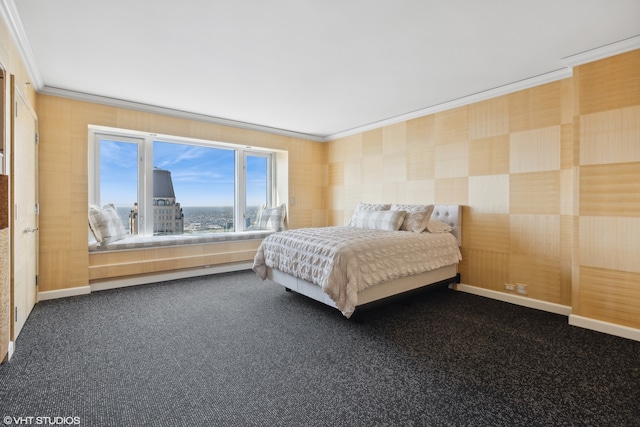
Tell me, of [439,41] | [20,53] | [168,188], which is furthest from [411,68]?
[168,188]

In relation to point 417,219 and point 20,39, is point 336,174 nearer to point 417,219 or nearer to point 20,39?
point 417,219

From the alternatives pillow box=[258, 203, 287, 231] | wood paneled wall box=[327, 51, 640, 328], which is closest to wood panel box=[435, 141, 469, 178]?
wood paneled wall box=[327, 51, 640, 328]

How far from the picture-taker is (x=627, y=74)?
261 centimetres

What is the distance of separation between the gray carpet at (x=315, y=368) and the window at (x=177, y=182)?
1.73m

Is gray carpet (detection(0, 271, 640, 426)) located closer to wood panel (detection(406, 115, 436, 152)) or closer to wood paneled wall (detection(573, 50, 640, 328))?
wood paneled wall (detection(573, 50, 640, 328))

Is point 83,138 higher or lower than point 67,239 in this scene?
higher

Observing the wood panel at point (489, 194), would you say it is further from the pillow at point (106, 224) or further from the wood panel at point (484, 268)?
the pillow at point (106, 224)

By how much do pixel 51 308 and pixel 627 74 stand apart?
20.2 ft

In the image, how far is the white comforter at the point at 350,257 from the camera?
8.98ft

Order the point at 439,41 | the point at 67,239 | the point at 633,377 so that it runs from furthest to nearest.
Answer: the point at 67,239, the point at 439,41, the point at 633,377

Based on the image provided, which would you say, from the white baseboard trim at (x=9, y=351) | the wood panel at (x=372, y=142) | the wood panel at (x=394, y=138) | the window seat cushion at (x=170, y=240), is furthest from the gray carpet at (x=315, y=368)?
the wood panel at (x=372, y=142)

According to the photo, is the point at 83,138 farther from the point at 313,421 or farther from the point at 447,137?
the point at 447,137

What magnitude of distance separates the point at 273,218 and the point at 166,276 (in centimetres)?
209

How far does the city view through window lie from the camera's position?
4.41 m
